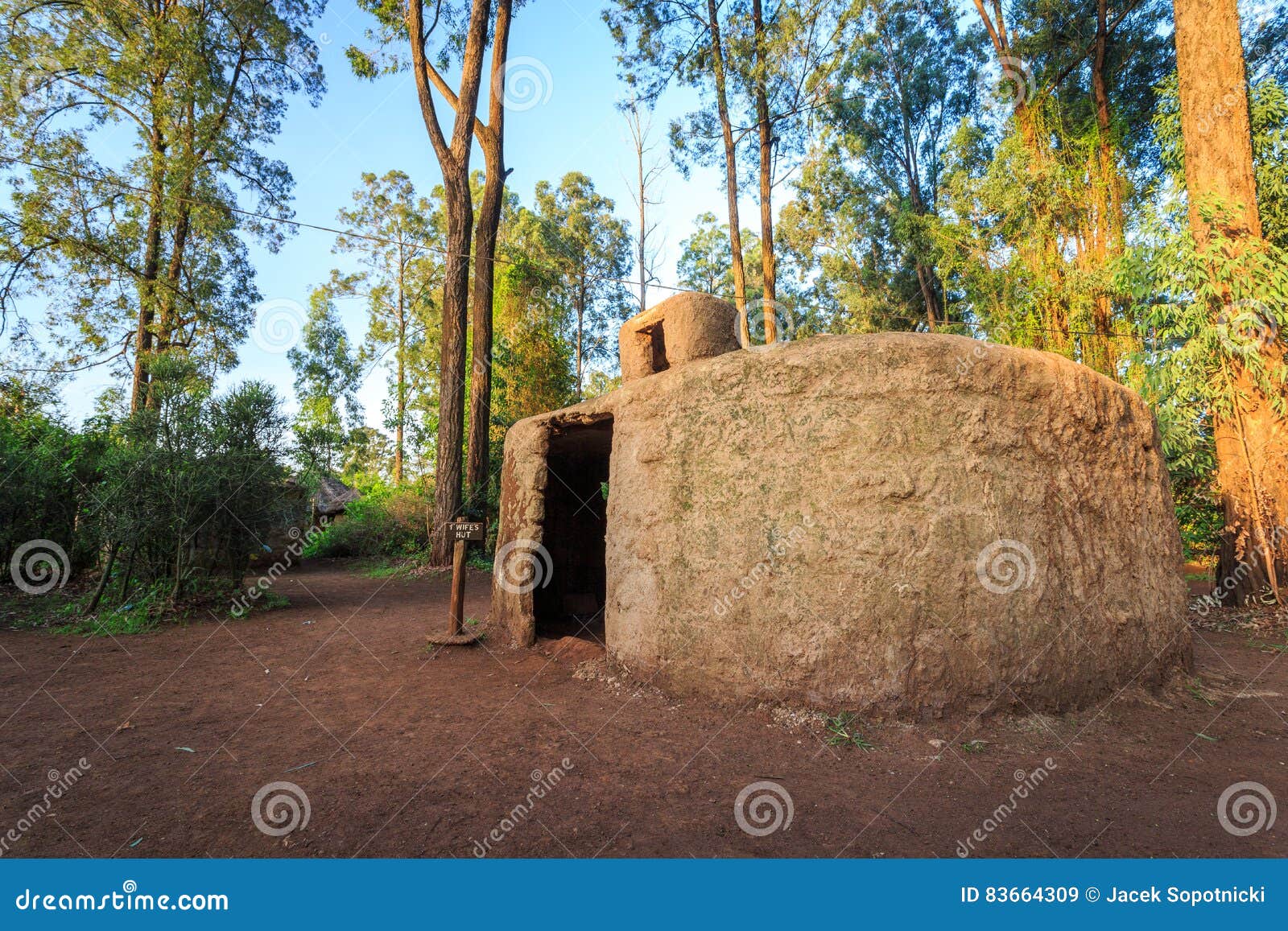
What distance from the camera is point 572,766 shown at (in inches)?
140

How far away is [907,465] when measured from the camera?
12.8 ft

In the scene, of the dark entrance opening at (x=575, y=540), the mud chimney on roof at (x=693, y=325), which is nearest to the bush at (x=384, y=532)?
the dark entrance opening at (x=575, y=540)

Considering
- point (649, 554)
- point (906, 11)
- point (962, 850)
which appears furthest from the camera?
point (906, 11)

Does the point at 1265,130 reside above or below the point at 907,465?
above

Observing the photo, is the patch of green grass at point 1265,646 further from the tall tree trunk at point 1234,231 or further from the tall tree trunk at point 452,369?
the tall tree trunk at point 452,369

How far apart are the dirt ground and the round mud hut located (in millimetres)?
306

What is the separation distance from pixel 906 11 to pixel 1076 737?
20.7 m

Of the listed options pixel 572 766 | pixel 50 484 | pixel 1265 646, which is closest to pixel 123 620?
pixel 50 484

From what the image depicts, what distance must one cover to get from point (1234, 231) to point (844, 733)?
8314 mm

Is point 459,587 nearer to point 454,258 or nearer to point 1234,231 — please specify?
point 454,258

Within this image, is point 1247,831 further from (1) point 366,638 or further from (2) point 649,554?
(1) point 366,638

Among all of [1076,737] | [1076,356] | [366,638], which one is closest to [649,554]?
[1076,737]

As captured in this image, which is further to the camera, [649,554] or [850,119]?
[850,119]

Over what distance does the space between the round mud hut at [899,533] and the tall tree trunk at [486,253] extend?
7921 mm
